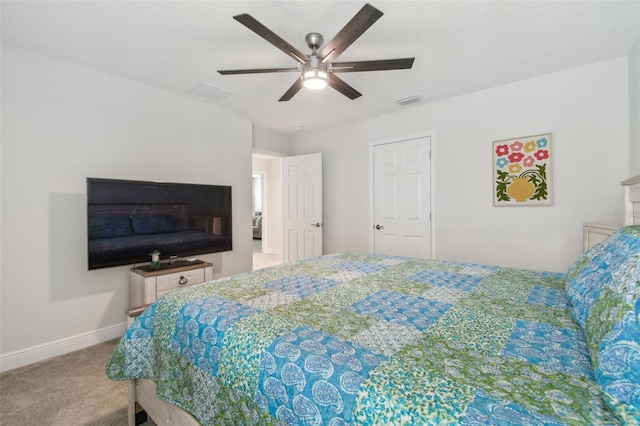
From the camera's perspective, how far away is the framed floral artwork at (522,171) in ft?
9.68

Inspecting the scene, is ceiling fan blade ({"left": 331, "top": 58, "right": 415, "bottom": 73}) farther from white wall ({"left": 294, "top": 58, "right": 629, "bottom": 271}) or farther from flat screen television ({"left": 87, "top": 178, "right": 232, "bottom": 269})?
flat screen television ({"left": 87, "top": 178, "right": 232, "bottom": 269})

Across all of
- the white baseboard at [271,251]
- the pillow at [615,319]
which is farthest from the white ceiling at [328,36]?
the white baseboard at [271,251]

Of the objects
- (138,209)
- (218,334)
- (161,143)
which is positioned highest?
(161,143)

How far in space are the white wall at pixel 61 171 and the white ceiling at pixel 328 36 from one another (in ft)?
0.75

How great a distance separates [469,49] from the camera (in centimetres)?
242

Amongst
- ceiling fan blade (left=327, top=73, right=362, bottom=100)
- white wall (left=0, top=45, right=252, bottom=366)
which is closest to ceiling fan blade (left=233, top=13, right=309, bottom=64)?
ceiling fan blade (left=327, top=73, right=362, bottom=100)

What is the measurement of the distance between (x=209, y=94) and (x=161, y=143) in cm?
77

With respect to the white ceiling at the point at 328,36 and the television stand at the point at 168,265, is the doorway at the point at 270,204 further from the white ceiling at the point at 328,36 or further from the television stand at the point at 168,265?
the white ceiling at the point at 328,36

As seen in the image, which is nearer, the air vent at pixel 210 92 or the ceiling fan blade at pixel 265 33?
the ceiling fan blade at pixel 265 33

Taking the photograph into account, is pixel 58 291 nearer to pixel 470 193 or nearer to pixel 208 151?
pixel 208 151

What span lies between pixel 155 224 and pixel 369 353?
2719 mm

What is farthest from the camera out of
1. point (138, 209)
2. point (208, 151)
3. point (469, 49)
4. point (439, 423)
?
point (208, 151)

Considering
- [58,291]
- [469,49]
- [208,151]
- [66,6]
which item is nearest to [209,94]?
[208,151]

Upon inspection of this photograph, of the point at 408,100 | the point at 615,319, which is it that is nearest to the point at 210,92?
the point at 408,100
